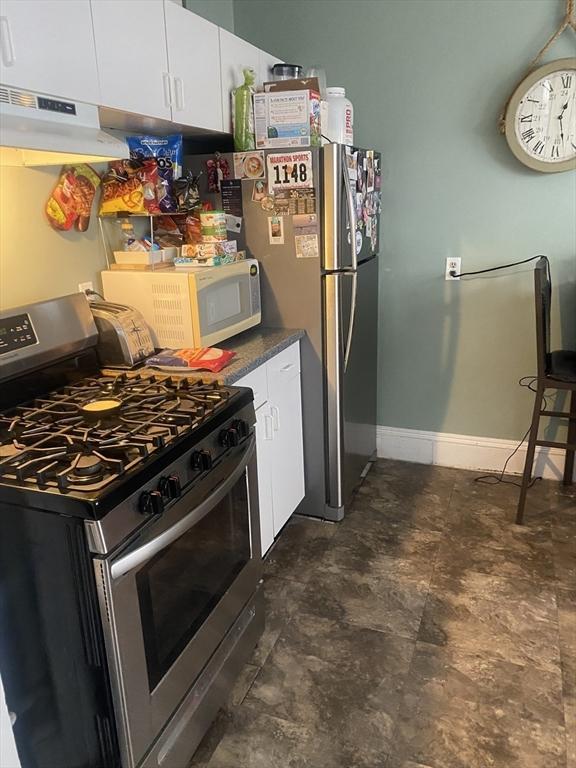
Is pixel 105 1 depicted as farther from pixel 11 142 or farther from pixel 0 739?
pixel 0 739

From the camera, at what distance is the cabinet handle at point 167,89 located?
1.99 metres

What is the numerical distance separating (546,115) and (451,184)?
1.65ft

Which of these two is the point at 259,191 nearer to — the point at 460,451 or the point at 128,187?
the point at 128,187

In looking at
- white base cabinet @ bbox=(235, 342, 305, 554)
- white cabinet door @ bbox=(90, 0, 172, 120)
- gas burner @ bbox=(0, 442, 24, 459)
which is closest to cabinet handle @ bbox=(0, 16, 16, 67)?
white cabinet door @ bbox=(90, 0, 172, 120)

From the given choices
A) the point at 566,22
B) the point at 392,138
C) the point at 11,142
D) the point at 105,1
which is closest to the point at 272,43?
the point at 392,138

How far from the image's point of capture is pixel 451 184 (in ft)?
9.77

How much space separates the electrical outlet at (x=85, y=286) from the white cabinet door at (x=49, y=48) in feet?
2.21

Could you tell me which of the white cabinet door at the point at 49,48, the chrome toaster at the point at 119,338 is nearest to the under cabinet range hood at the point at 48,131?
the white cabinet door at the point at 49,48

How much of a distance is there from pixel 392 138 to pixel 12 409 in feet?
7.49

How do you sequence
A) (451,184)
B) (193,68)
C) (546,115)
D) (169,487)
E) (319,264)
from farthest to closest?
(451,184) → (546,115) → (319,264) → (193,68) → (169,487)

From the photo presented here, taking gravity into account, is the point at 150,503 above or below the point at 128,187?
below

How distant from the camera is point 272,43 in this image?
311 cm

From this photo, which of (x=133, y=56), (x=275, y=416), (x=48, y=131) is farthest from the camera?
(x=275, y=416)

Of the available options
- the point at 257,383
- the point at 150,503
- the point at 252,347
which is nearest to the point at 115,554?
the point at 150,503
